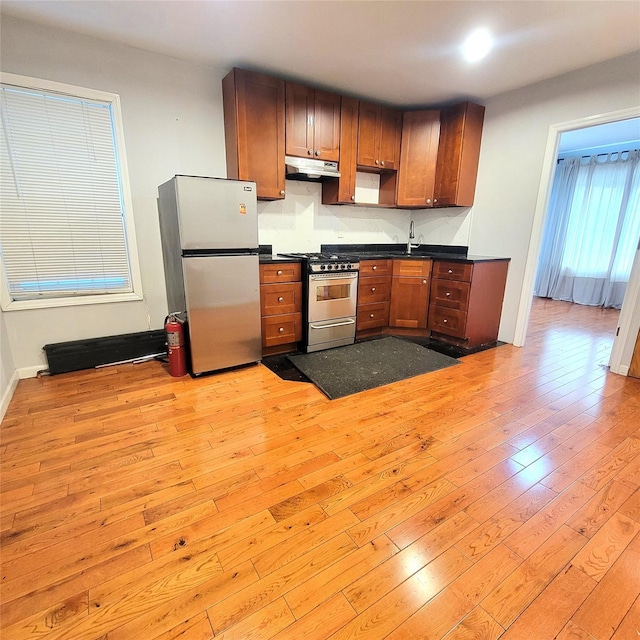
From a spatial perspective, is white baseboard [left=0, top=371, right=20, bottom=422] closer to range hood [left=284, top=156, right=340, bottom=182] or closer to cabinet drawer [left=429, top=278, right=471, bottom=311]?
range hood [left=284, top=156, right=340, bottom=182]

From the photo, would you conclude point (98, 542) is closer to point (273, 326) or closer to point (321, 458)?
point (321, 458)

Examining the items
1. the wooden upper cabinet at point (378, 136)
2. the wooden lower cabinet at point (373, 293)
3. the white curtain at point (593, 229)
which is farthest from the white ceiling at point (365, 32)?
the white curtain at point (593, 229)

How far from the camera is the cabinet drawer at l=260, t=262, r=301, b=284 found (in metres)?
3.13

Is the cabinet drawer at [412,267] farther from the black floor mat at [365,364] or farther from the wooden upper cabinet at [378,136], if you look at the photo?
the wooden upper cabinet at [378,136]

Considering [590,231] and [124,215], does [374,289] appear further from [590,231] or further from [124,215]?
[590,231]

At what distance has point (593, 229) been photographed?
5.79 metres

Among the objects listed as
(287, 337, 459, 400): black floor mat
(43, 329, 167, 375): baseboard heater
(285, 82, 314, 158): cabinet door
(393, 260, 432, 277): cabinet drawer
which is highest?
(285, 82, 314, 158): cabinet door

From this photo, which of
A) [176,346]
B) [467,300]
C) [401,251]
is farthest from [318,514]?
[401,251]

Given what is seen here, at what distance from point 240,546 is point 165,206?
2.58 meters

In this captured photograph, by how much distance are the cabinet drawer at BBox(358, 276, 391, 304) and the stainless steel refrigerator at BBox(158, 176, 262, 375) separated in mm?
1278

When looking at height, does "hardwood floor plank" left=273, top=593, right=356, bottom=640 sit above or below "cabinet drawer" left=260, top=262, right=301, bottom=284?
below

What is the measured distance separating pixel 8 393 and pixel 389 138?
4.26 meters

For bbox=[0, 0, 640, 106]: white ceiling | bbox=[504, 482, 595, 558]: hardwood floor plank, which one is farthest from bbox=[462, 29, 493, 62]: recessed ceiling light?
bbox=[504, 482, 595, 558]: hardwood floor plank

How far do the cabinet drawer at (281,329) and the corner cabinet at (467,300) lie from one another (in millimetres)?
1642
